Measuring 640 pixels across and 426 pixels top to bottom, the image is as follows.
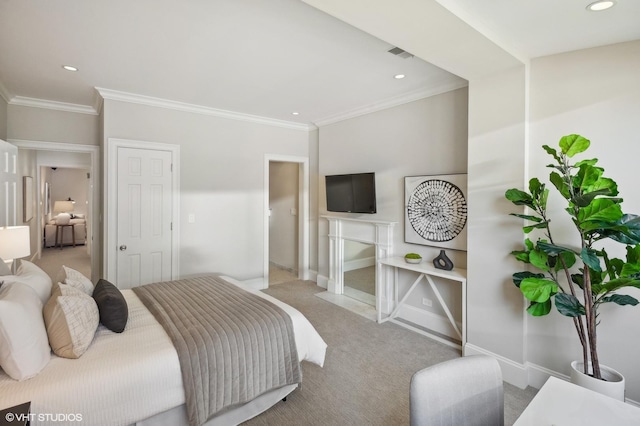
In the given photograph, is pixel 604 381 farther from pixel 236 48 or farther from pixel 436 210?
pixel 236 48

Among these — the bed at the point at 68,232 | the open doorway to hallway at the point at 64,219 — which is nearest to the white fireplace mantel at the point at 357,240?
the open doorway to hallway at the point at 64,219

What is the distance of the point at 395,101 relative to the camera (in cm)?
388

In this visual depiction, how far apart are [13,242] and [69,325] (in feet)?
5.20

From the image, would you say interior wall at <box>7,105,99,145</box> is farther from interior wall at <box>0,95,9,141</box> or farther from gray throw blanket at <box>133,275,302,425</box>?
gray throw blanket at <box>133,275,302,425</box>

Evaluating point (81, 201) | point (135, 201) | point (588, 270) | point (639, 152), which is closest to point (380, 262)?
point (588, 270)

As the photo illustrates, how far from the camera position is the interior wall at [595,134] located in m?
2.15

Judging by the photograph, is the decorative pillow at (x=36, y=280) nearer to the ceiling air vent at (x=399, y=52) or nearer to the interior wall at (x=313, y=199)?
the ceiling air vent at (x=399, y=52)

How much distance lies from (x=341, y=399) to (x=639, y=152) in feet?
8.86

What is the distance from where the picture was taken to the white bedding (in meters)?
1.46

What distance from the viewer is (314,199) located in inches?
214

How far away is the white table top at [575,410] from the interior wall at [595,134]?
1.42 metres

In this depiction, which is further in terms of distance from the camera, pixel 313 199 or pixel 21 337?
pixel 313 199

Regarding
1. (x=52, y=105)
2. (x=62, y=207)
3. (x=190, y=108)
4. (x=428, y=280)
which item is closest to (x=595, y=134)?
(x=428, y=280)

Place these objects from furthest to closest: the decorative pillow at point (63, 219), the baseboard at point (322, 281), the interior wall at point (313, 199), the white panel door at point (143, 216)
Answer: the decorative pillow at point (63, 219) < the interior wall at point (313, 199) < the baseboard at point (322, 281) < the white panel door at point (143, 216)
